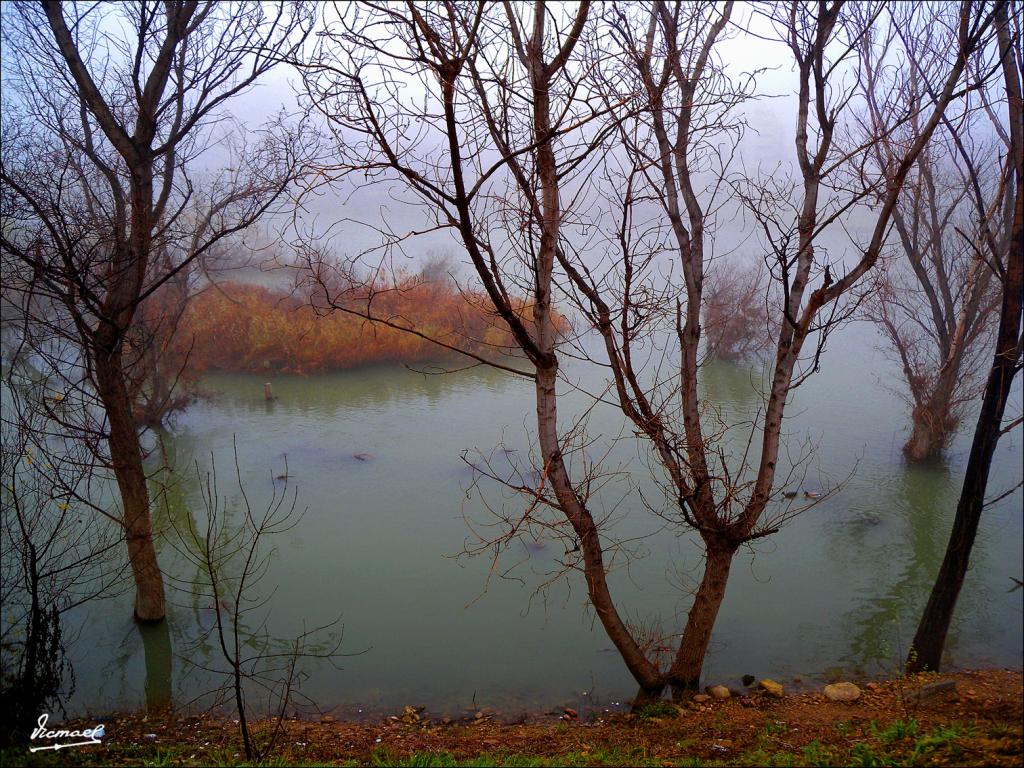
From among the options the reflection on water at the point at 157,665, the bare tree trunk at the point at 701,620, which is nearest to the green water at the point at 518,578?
the reflection on water at the point at 157,665

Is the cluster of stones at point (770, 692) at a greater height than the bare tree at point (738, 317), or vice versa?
the bare tree at point (738, 317)

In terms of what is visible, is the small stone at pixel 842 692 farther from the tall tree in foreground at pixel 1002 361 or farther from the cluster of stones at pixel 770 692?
the tall tree in foreground at pixel 1002 361

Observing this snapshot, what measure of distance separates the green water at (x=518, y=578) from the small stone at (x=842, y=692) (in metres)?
0.65

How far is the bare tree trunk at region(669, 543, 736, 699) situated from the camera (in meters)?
4.34

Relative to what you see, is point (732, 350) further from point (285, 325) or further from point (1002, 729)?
point (1002, 729)

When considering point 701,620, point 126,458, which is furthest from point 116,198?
point 701,620

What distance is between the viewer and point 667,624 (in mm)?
5699

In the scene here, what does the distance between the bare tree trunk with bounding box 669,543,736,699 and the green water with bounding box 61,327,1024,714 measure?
446 mm

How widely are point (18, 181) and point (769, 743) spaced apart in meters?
5.47

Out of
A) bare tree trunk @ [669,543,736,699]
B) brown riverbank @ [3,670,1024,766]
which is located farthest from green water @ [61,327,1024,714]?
brown riverbank @ [3,670,1024,766]

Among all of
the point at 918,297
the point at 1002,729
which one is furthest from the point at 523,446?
the point at 1002,729

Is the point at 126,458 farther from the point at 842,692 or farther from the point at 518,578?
the point at 842,692

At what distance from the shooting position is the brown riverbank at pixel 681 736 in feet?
10.0

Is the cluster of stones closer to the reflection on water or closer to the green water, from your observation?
the green water
